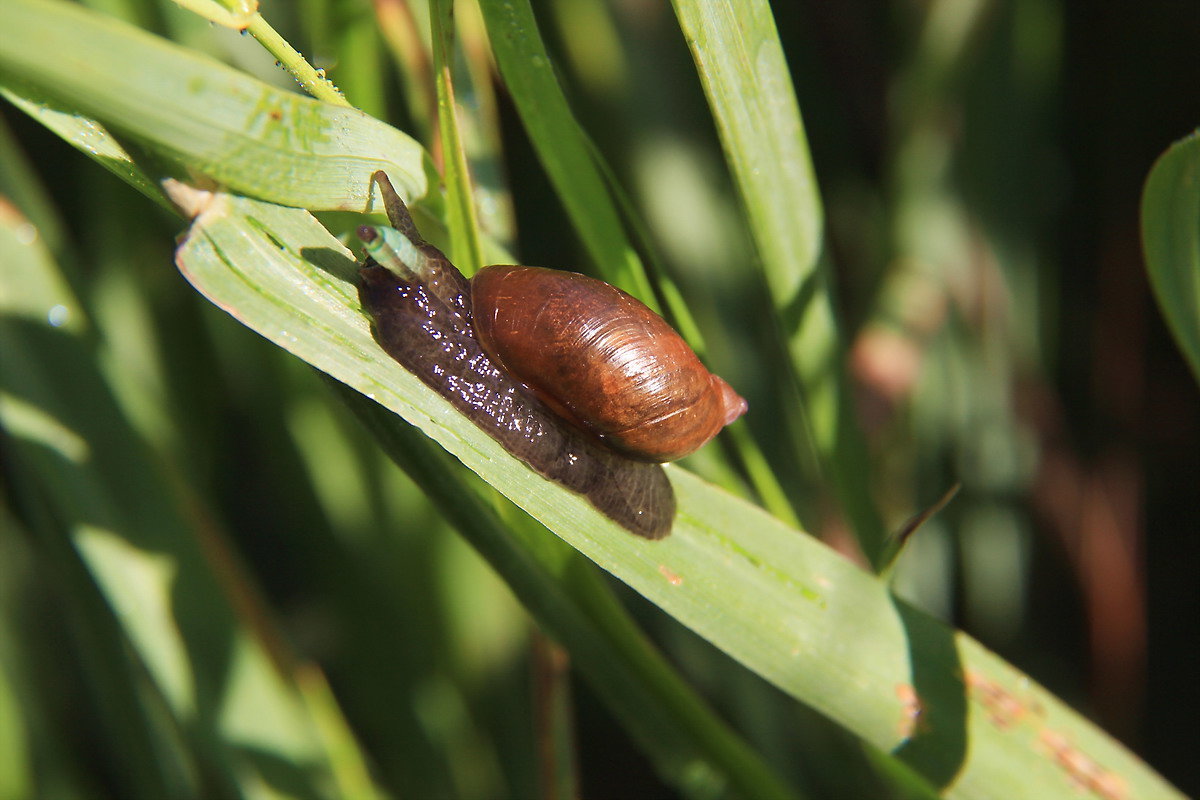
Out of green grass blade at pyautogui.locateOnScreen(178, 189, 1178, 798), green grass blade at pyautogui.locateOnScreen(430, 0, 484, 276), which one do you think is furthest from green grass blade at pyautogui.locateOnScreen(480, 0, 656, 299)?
green grass blade at pyautogui.locateOnScreen(178, 189, 1178, 798)

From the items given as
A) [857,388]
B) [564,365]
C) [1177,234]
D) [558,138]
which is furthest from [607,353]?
[857,388]

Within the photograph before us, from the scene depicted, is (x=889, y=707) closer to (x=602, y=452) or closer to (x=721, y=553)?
(x=721, y=553)

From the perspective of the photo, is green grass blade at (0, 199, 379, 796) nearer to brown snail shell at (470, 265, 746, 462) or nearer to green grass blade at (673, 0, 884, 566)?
brown snail shell at (470, 265, 746, 462)

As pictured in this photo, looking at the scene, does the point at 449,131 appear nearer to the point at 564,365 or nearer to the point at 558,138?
the point at 558,138

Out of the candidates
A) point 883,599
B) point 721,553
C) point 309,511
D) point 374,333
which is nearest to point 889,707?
point 883,599

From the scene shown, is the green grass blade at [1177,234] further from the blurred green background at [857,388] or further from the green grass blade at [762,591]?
the blurred green background at [857,388]
